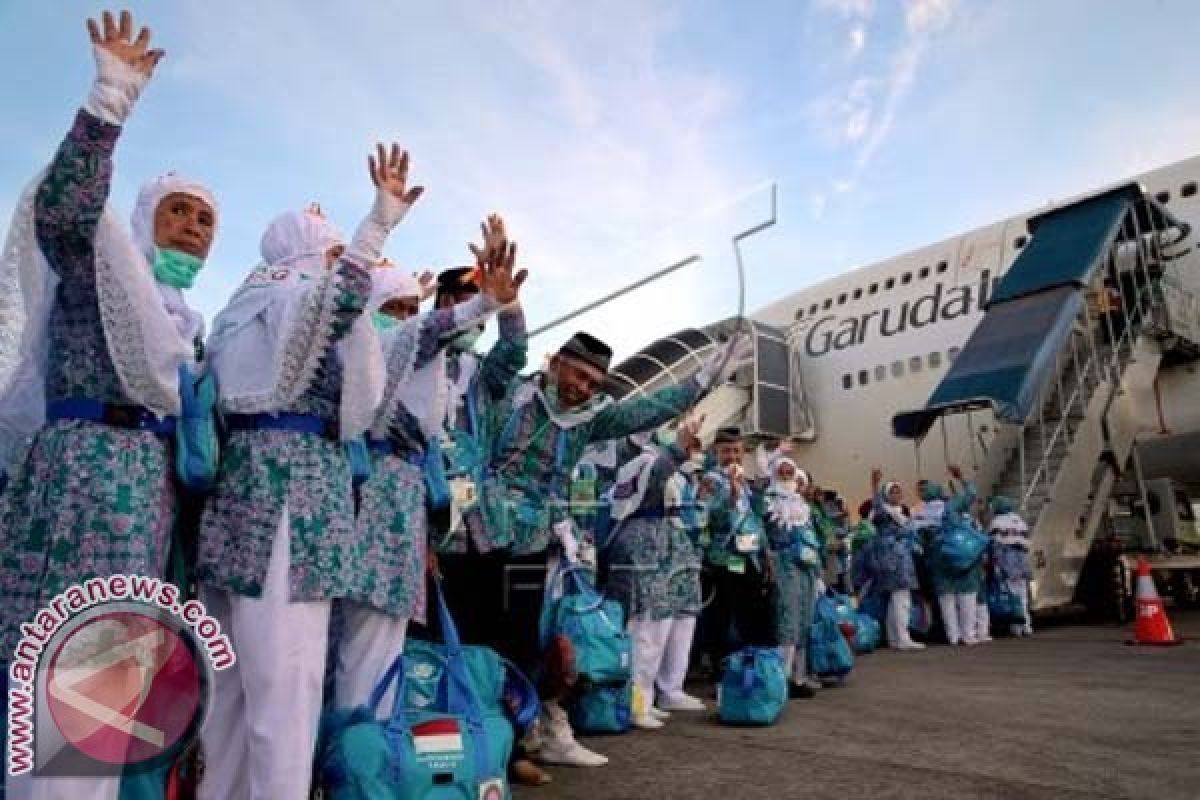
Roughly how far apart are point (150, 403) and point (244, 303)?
414 mm

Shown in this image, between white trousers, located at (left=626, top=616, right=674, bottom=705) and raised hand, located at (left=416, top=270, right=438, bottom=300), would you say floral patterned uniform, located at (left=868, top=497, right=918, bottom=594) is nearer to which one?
white trousers, located at (left=626, top=616, right=674, bottom=705)

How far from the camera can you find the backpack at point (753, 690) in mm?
3889

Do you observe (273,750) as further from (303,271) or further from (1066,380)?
(1066,380)

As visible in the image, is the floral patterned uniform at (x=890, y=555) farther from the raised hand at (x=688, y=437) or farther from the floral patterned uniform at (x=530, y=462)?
the floral patterned uniform at (x=530, y=462)

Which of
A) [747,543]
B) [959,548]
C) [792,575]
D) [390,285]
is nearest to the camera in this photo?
[390,285]

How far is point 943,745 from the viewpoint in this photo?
131 inches

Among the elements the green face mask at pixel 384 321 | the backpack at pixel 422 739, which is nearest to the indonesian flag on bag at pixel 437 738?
the backpack at pixel 422 739

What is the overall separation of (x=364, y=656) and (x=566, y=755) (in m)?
1.22

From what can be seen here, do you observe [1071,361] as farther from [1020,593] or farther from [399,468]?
[399,468]

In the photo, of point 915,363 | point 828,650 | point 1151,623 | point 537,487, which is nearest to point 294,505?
point 537,487

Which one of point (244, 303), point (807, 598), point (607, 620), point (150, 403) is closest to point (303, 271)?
point (244, 303)

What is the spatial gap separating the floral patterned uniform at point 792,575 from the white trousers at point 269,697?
351 cm

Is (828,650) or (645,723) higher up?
(828,650)

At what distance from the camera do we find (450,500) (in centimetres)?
252
